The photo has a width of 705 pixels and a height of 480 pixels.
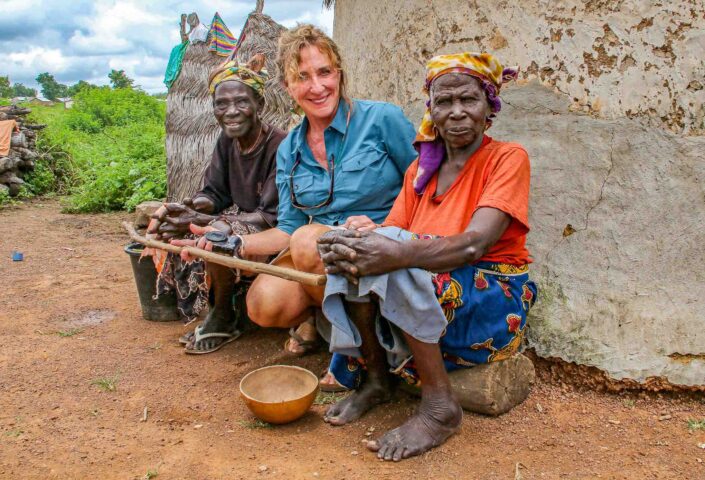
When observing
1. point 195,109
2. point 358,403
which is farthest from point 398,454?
point 195,109

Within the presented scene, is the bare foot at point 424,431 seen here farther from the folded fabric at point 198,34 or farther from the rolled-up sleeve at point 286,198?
the folded fabric at point 198,34

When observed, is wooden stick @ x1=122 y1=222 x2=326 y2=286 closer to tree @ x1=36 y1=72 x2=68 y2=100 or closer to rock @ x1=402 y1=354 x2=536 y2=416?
rock @ x1=402 y1=354 x2=536 y2=416

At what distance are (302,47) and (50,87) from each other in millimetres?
59184

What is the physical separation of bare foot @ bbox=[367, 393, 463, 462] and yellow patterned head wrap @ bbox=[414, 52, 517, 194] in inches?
33.9

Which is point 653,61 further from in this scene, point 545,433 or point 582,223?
point 545,433

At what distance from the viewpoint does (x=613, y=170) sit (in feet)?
8.42

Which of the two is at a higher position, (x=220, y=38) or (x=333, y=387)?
(x=220, y=38)

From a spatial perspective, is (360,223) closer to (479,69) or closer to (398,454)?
(479,69)

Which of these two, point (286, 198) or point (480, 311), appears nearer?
point (480, 311)

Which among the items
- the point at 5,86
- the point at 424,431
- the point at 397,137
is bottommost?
the point at 424,431

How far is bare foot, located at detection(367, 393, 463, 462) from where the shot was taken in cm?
224

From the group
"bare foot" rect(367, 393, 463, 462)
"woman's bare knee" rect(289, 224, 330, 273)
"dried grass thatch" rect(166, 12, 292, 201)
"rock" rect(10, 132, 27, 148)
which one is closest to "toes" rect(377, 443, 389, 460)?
"bare foot" rect(367, 393, 463, 462)

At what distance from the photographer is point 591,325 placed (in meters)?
2.65

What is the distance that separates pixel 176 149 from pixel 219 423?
4395 millimetres
